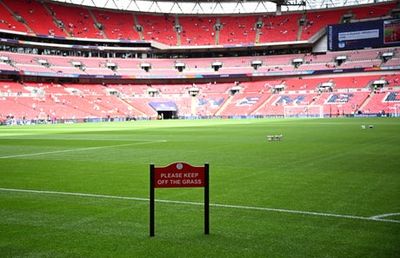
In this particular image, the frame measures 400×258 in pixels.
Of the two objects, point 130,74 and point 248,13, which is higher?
point 248,13

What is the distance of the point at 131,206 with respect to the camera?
10.3 metres

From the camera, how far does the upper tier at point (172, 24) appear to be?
314ft

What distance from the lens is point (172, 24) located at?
115 m

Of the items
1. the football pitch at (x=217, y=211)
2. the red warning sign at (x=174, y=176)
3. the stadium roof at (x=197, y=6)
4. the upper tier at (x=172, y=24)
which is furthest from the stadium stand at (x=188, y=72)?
the red warning sign at (x=174, y=176)

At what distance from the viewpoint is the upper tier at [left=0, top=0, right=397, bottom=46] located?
9556cm

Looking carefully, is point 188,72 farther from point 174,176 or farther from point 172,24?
point 174,176

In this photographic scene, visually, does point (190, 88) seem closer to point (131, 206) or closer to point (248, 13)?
point (248, 13)

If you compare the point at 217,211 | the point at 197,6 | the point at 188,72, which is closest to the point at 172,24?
the point at 197,6

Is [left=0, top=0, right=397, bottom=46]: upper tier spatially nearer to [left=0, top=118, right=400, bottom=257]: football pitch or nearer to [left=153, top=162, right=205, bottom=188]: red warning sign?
[left=0, top=118, right=400, bottom=257]: football pitch

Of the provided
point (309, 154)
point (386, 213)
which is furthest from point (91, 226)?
point (309, 154)

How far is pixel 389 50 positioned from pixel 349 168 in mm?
85725

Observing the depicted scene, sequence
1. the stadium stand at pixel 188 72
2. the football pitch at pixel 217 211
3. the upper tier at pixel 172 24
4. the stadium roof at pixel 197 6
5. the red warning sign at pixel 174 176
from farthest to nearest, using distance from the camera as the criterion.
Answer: the stadium roof at pixel 197 6, the upper tier at pixel 172 24, the stadium stand at pixel 188 72, the red warning sign at pixel 174 176, the football pitch at pixel 217 211

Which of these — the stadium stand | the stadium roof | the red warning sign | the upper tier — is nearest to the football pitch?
the red warning sign

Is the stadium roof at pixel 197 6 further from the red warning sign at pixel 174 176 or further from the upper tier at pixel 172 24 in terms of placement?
the red warning sign at pixel 174 176
